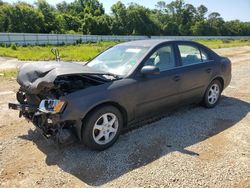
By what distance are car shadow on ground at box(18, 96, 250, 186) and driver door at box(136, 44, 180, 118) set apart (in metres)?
0.39

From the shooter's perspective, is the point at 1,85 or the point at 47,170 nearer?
the point at 47,170

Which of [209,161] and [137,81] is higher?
[137,81]

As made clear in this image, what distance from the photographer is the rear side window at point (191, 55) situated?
18.4ft

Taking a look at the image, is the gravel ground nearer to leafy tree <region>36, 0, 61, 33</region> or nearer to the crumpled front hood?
the crumpled front hood

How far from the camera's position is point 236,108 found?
21.0 ft

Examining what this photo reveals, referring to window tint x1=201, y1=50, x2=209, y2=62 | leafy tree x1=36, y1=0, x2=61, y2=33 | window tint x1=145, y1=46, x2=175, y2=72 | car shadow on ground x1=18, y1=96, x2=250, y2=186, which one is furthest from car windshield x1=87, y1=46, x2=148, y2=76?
leafy tree x1=36, y1=0, x2=61, y2=33

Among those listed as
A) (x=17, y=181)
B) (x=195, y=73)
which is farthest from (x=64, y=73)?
(x=195, y=73)

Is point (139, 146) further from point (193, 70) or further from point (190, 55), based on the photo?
point (190, 55)

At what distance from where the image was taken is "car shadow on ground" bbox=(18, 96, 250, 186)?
12.6 ft

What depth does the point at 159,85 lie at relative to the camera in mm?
4953

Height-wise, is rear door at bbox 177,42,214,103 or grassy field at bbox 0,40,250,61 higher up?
rear door at bbox 177,42,214,103

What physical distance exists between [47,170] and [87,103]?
1.04 m

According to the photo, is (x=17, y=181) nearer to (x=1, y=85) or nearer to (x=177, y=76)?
(x=177, y=76)

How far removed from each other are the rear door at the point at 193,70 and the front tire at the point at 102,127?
166 centimetres
